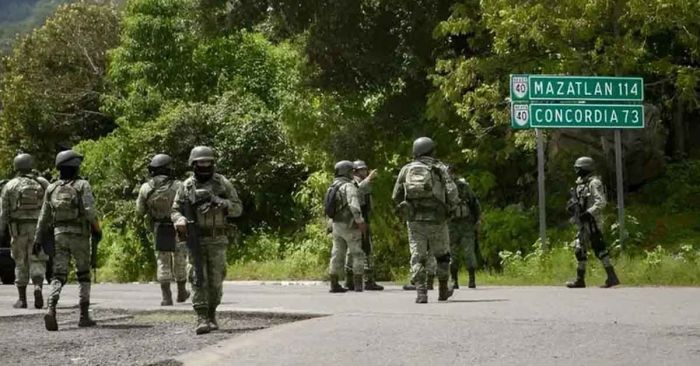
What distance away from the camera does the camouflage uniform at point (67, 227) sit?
12.3 metres

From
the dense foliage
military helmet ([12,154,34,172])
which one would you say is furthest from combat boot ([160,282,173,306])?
the dense foliage

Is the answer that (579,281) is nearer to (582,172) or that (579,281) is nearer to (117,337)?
(582,172)

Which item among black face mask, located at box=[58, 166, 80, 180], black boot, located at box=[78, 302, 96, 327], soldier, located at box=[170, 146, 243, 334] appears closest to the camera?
soldier, located at box=[170, 146, 243, 334]

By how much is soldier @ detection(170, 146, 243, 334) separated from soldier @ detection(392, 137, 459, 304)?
282 cm

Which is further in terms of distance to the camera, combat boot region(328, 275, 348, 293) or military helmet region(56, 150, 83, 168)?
combat boot region(328, 275, 348, 293)

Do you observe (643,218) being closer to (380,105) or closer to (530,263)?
(530,263)

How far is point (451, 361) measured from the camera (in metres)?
8.20

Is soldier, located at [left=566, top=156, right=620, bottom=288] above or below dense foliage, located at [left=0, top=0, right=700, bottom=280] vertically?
below

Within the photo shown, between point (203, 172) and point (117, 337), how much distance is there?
2029 millimetres

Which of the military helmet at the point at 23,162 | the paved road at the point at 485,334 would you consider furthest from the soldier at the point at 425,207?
the military helmet at the point at 23,162

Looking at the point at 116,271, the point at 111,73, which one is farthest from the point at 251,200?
the point at 111,73

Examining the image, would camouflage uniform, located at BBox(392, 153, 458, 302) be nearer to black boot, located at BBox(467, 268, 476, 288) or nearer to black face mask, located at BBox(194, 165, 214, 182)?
black face mask, located at BBox(194, 165, 214, 182)

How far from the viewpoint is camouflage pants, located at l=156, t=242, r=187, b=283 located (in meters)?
15.4

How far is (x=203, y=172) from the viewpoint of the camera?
Answer: 11.1 m
